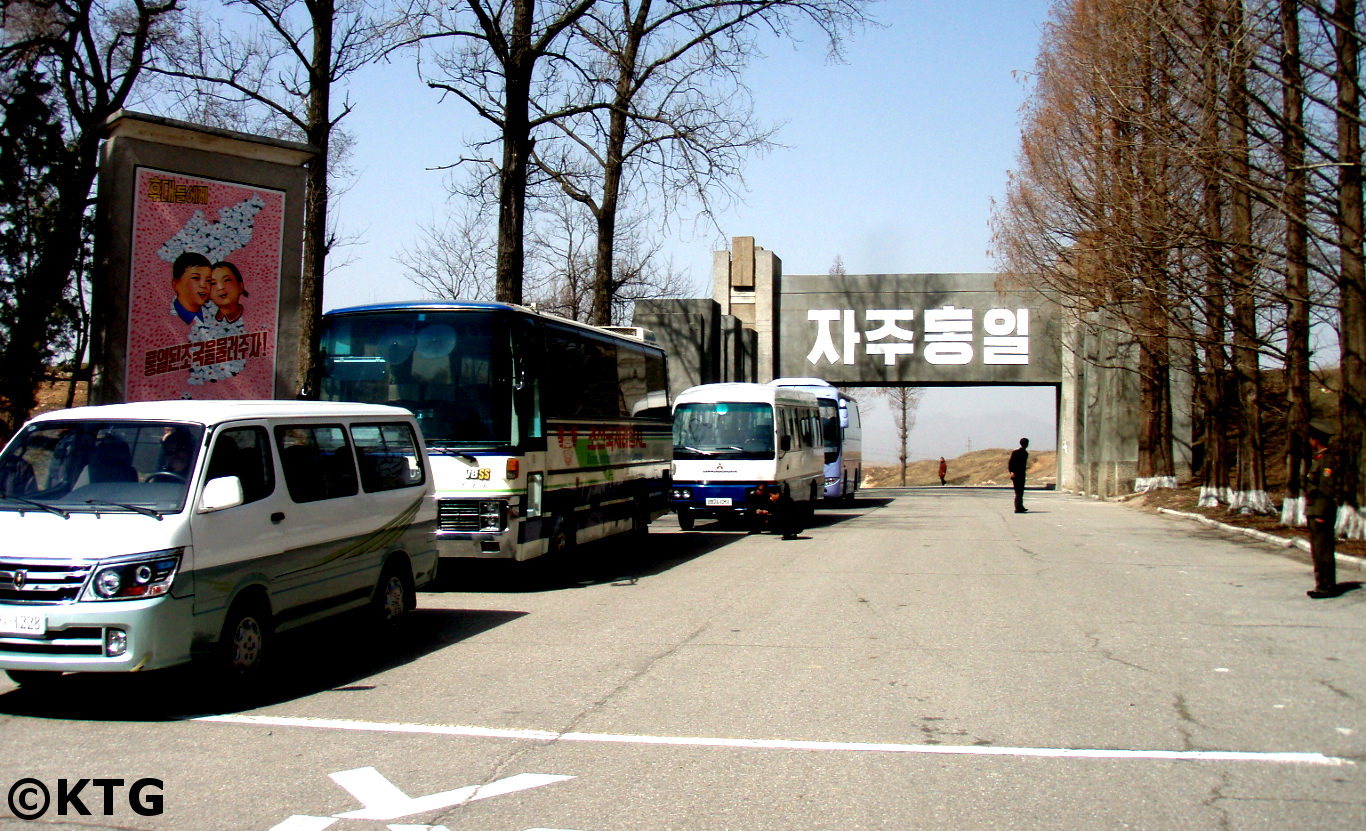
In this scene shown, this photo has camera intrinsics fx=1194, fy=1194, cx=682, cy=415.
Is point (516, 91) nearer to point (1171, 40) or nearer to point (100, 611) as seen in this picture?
point (1171, 40)

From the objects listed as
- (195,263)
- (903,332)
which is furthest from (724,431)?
(903,332)

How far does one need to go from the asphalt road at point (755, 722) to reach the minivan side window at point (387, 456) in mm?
1395

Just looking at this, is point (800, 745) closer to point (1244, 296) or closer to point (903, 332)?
point (1244, 296)

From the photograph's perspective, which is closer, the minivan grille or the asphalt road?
the asphalt road

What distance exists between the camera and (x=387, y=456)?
10148 millimetres

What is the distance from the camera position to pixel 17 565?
7.14 metres

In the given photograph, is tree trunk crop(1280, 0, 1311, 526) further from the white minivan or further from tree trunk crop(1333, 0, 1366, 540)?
the white minivan

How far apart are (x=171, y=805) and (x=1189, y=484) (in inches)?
1568

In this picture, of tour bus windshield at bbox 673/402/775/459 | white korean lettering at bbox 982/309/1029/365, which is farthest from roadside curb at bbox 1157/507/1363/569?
white korean lettering at bbox 982/309/1029/365

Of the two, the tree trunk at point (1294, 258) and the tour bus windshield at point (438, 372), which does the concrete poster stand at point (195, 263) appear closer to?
the tour bus windshield at point (438, 372)

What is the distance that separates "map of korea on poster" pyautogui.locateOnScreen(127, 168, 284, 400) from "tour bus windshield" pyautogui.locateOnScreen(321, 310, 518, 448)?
2022mm

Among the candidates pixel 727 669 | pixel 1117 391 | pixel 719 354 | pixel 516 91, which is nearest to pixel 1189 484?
pixel 1117 391

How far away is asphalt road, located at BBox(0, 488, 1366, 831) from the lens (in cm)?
557

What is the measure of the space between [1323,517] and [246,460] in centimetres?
1085
